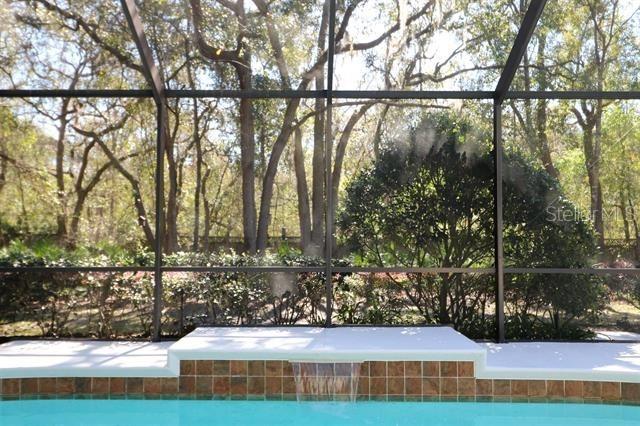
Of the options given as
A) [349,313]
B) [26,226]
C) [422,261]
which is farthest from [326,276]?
[26,226]

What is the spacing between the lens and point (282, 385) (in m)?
4.99

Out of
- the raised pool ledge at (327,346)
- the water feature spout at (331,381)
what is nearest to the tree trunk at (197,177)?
the raised pool ledge at (327,346)

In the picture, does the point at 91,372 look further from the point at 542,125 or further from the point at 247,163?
the point at 542,125

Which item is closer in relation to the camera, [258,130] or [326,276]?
[326,276]

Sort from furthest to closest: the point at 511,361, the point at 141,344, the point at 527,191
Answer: the point at 527,191
the point at 141,344
the point at 511,361

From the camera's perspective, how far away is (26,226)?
699 centimetres

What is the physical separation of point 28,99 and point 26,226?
145 centimetres

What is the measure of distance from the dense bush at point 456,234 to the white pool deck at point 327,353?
609mm

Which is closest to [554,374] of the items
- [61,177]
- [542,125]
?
[542,125]

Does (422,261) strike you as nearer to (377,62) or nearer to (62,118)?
(377,62)

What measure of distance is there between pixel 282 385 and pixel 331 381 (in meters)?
0.42

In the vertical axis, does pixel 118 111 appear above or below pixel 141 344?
above

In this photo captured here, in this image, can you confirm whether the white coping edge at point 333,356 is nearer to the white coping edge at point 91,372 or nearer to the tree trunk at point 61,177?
the white coping edge at point 91,372

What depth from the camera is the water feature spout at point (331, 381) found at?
4.88 metres
